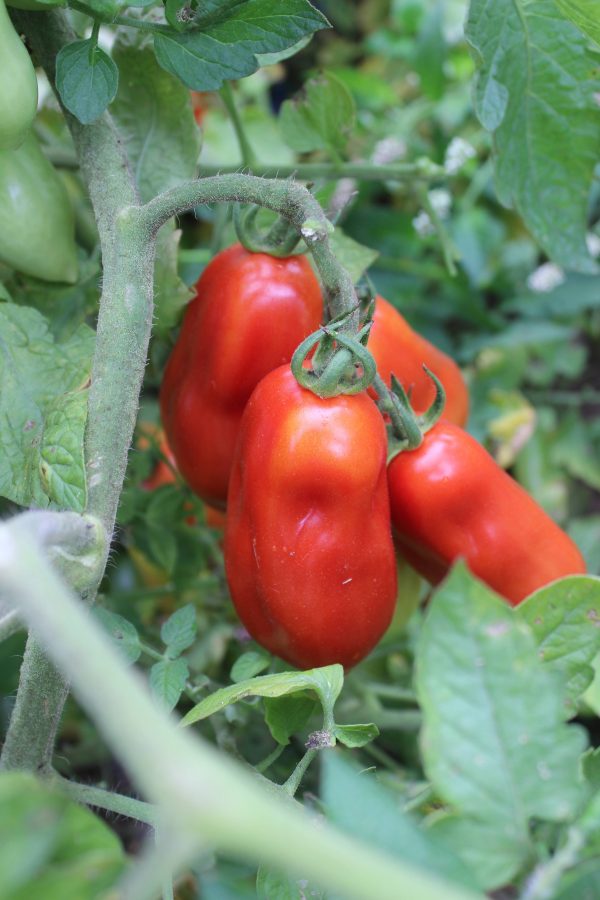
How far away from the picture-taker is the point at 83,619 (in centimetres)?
35

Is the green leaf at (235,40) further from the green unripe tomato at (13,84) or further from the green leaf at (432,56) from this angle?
the green leaf at (432,56)

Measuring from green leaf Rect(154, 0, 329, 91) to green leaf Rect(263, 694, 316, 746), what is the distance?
405 mm

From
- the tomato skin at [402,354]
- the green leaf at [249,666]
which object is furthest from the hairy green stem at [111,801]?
the tomato skin at [402,354]

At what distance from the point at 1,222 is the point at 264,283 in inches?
7.8

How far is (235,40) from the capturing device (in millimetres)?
595

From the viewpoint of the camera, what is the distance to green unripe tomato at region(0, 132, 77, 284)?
67cm

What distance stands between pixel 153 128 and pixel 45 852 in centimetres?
59

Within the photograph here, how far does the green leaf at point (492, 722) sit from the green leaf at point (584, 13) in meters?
0.48

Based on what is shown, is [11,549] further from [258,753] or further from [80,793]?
[258,753]

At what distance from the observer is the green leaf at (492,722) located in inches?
14.5

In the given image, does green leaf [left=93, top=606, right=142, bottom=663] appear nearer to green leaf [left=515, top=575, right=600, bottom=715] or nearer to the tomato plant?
the tomato plant

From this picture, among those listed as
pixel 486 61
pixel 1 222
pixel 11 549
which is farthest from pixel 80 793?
pixel 486 61

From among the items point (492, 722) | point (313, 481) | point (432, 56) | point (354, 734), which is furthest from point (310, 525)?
point (432, 56)

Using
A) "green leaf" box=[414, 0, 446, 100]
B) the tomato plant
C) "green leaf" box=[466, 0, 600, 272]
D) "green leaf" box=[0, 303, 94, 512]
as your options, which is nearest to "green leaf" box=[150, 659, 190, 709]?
the tomato plant
